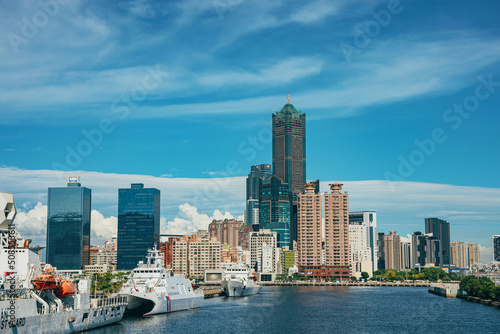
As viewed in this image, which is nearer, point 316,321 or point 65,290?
point 65,290

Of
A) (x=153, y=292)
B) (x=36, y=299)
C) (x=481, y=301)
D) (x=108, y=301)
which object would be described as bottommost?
(x=481, y=301)

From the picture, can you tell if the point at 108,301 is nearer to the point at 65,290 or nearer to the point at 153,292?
the point at 153,292

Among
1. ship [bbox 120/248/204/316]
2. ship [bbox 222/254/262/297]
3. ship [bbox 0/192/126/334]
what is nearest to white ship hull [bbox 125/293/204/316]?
ship [bbox 120/248/204/316]

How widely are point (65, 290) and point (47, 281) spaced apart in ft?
15.6

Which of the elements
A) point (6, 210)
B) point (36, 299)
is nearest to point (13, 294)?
point (36, 299)

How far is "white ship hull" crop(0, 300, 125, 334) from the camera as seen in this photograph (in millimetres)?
61625

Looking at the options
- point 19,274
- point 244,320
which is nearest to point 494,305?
point 244,320

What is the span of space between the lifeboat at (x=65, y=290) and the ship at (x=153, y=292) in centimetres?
2503

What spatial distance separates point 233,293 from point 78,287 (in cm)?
9464

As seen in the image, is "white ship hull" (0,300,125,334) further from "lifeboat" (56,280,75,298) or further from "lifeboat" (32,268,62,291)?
"lifeboat" (32,268,62,291)

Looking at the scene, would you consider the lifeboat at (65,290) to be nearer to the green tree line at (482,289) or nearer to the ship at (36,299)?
the ship at (36,299)

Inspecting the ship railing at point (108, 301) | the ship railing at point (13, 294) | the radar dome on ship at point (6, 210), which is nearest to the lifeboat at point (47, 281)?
the ship railing at point (13, 294)

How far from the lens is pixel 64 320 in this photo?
7238cm

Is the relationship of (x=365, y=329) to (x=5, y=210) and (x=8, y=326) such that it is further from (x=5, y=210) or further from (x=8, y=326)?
(x=5, y=210)
